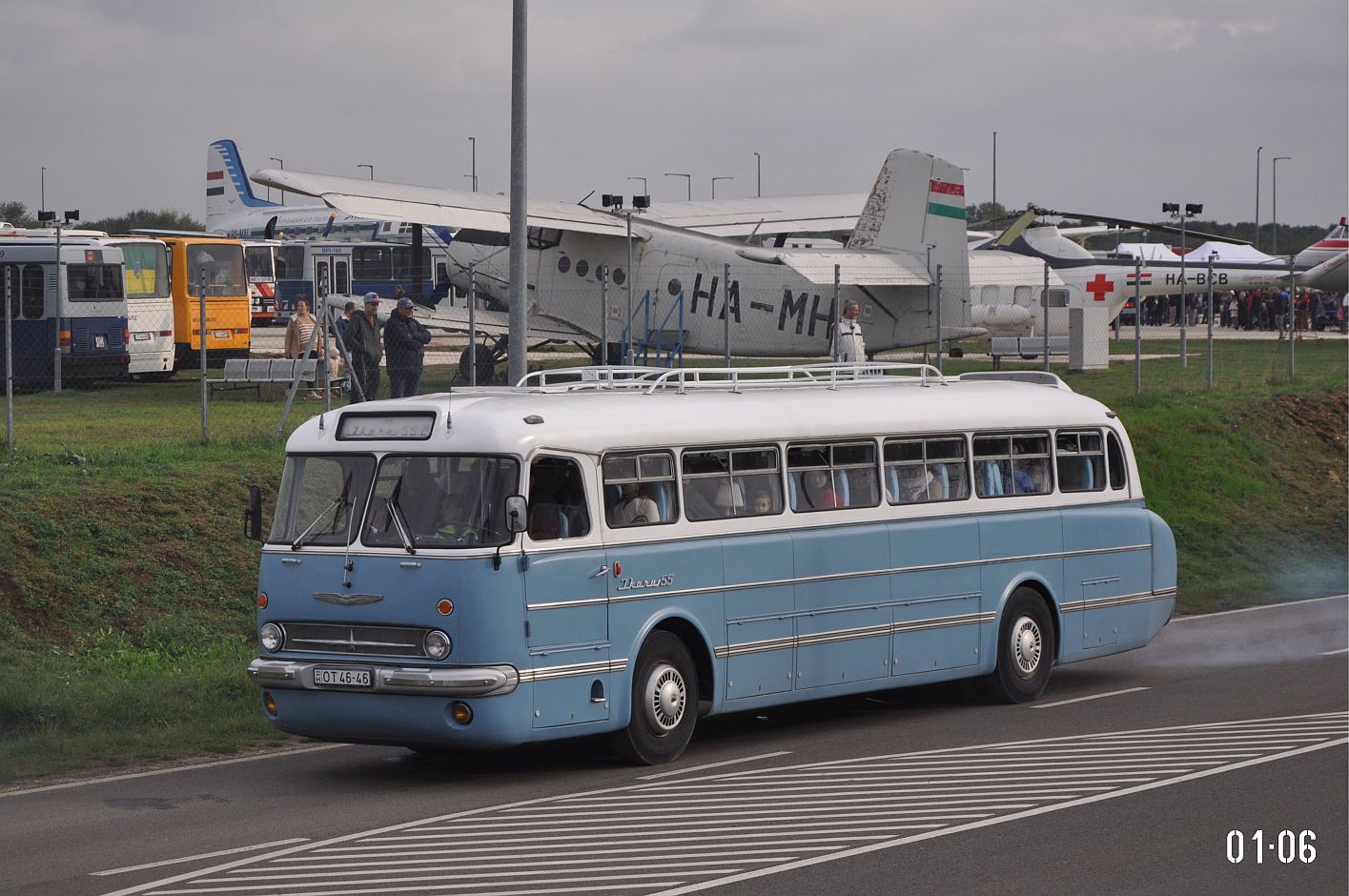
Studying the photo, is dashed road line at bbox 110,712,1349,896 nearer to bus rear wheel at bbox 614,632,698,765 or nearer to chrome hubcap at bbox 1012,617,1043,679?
bus rear wheel at bbox 614,632,698,765

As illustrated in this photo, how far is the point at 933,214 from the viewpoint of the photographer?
32.5m

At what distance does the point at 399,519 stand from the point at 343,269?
4621 centimetres

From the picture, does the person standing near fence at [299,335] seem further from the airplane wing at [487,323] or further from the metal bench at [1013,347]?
the metal bench at [1013,347]

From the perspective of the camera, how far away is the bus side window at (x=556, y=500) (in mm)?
11688

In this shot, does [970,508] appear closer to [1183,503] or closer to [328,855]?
[328,855]

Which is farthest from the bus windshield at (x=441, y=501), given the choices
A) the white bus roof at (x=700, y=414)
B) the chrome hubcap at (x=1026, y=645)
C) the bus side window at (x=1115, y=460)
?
the bus side window at (x=1115, y=460)

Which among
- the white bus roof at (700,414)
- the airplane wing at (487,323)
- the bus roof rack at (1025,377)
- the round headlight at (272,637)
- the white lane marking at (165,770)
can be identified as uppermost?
the airplane wing at (487,323)

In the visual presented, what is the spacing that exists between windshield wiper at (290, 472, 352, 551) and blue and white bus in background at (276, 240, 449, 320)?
4405cm

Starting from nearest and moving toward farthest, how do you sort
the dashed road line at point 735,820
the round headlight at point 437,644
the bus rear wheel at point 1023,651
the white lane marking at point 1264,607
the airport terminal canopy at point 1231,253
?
the dashed road line at point 735,820
the round headlight at point 437,644
the bus rear wheel at point 1023,651
the white lane marking at point 1264,607
the airport terminal canopy at point 1231,253

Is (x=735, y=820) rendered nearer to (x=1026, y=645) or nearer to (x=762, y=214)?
(x=1026, y=645)

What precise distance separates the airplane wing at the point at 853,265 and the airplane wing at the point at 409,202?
124 inches

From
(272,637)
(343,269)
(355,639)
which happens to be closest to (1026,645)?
(355,639)

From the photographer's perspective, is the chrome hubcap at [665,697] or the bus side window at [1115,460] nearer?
the chrome hubcap at [665,697]

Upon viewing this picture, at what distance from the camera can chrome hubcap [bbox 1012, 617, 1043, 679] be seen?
596 inches
